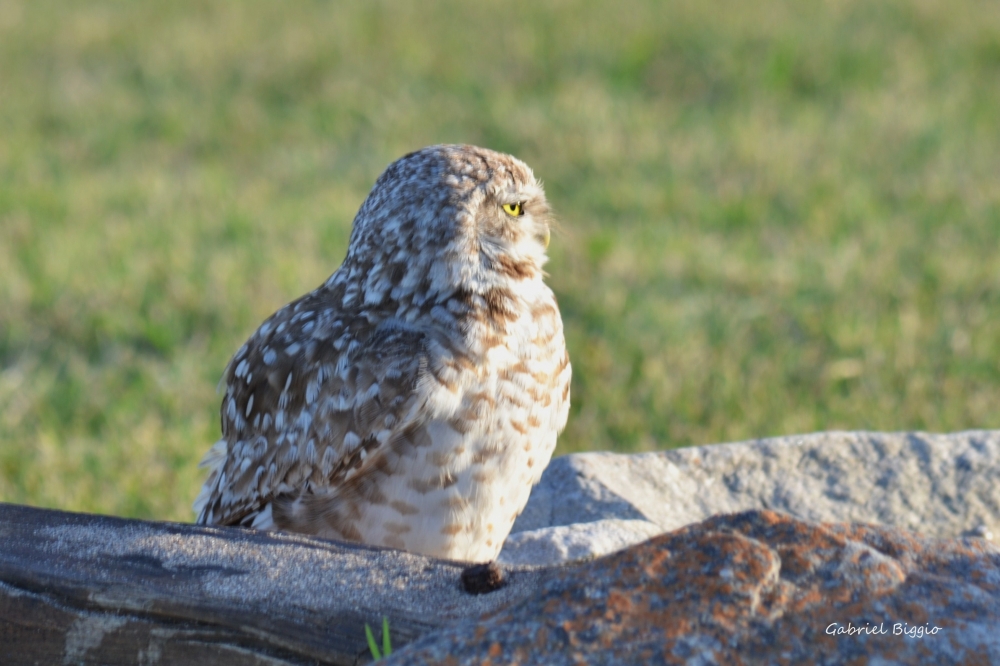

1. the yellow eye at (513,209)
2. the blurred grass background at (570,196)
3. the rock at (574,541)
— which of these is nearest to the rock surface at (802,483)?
the rock at (574,541)

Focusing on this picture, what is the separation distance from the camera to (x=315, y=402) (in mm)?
3115

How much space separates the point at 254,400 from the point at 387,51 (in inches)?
302

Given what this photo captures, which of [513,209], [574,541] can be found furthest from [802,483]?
[513,209]

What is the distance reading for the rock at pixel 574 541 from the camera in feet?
10.2

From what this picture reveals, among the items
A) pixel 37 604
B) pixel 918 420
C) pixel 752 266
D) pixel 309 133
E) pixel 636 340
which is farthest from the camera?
pixel 309 133

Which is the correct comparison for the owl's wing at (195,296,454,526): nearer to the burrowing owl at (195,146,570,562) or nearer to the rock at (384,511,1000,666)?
the burrowing owl at (195,146,570,562)

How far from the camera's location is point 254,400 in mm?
3299

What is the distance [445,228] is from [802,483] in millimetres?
1465

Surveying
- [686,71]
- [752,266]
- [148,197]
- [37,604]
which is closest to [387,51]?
[686,71]

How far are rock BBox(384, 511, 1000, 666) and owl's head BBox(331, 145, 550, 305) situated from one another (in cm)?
122

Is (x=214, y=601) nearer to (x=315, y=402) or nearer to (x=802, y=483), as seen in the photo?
(x=315, y=402)

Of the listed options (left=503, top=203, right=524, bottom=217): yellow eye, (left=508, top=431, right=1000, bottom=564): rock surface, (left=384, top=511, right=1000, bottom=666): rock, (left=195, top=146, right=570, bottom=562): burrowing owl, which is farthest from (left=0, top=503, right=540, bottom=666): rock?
(left=508, top=431, right=1000, bottom=564): rock surface

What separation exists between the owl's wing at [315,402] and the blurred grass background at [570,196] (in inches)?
33.2

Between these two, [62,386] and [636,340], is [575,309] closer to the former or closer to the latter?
[636,340]
